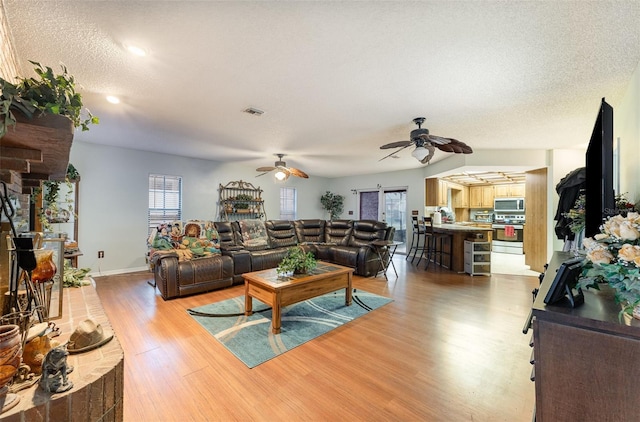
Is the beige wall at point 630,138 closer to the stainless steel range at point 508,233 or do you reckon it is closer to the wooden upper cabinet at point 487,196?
the stainless steel range at point 508,233

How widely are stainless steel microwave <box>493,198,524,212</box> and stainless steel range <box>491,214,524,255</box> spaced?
19cm

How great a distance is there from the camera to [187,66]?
210cm

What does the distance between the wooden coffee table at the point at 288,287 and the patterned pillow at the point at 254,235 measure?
6.31 ft

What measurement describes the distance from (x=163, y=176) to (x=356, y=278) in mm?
4546

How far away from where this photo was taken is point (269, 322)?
2975 mm

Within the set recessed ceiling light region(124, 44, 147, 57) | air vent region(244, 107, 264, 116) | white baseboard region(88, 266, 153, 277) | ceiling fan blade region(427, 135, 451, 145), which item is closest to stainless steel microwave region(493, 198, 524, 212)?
ceiling fan blade region(427, 135, 451, 145)

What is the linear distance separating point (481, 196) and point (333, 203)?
4.70m

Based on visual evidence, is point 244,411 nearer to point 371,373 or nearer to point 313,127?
point 371,373

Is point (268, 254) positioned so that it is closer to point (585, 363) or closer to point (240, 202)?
A: point (240, 202)

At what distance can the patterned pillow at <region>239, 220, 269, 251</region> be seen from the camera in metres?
5.18

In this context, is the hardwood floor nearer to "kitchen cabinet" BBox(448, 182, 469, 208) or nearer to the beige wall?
the beige wall

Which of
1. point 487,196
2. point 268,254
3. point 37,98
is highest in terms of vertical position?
point 487,196

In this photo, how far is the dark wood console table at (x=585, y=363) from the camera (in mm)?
933

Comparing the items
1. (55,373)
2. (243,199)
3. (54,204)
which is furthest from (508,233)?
(54,204)
